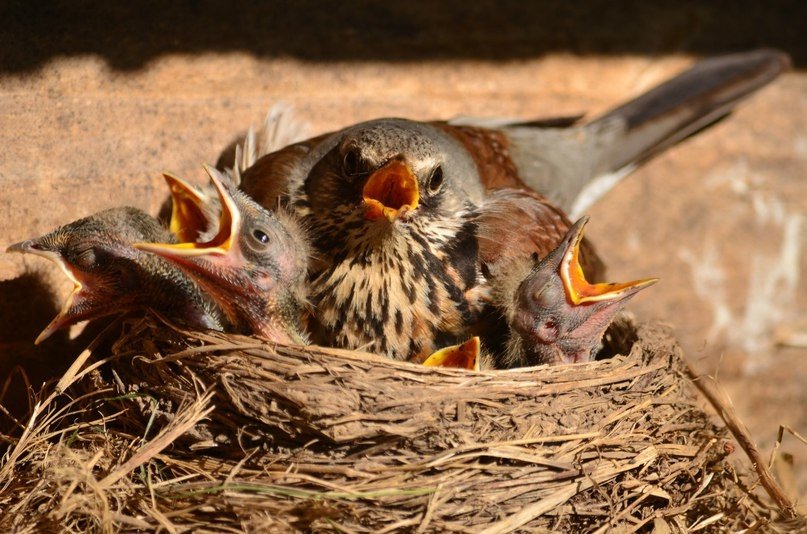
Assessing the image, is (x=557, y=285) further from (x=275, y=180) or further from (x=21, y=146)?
(x=21, y=146)

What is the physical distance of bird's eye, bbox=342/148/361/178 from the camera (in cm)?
204

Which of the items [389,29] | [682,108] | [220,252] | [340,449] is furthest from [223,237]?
[682,108]

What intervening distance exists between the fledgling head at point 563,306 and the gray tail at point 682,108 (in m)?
1.10

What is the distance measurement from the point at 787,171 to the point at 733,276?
0.53 meters

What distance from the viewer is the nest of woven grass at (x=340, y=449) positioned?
174 cm

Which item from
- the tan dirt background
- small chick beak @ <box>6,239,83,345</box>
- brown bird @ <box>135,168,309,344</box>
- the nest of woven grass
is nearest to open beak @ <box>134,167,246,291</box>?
brown bird @ <box>135,168,309,344</box>

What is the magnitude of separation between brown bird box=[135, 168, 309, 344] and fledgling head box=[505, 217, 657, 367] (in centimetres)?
58

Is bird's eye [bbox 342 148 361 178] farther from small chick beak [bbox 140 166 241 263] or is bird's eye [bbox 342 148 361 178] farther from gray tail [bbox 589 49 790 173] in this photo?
gray tail [bbox 589 49 790 173]

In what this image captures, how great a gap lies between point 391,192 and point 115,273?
2.45ft

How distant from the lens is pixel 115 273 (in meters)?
2.02

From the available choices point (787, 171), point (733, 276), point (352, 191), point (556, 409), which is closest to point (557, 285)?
point (556, 409)

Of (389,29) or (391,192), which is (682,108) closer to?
(389,29)

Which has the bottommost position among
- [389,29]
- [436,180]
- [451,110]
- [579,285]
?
[579,285]

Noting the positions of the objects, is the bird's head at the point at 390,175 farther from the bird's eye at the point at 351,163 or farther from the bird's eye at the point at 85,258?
the bird's eye at the point at 85,258
